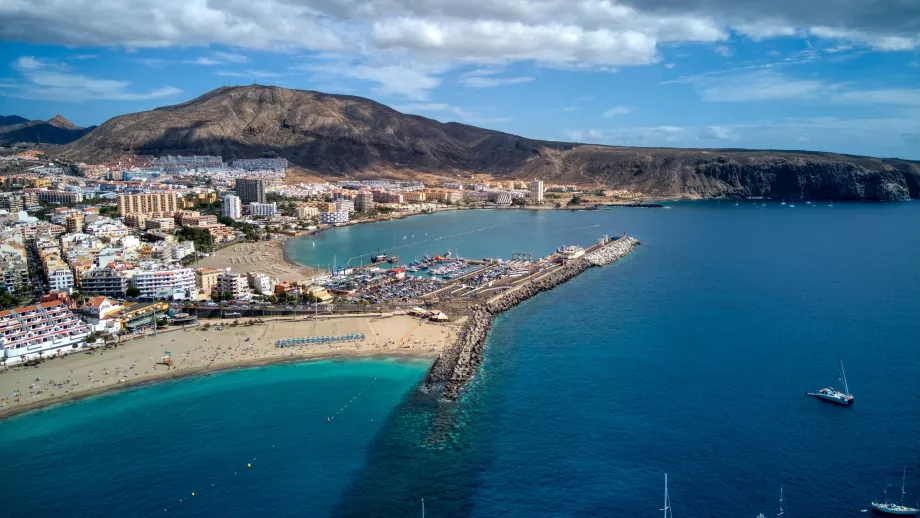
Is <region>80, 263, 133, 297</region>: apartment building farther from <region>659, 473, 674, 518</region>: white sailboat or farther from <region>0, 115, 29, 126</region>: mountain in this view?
<region>0, 115, 29, 126</region>: mountain

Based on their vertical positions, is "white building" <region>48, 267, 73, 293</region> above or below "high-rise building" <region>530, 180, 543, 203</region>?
Answer: below

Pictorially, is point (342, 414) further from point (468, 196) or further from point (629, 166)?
point (629, 166)

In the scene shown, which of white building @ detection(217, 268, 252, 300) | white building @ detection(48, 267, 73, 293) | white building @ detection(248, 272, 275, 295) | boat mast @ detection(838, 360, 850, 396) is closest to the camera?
boat mast @ detection(838, 360, 850, 396)

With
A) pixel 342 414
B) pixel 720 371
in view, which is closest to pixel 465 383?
pixel 342 414

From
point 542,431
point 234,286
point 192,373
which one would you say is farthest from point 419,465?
point 234,286

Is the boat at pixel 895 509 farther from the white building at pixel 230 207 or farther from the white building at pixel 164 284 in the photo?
the white building at pixel 230 207

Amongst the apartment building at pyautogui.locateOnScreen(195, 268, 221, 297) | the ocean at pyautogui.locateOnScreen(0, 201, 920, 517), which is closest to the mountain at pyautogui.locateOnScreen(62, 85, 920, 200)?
the apartment building at pyautogui.locateOnScreen(195, 268, 221, 297)

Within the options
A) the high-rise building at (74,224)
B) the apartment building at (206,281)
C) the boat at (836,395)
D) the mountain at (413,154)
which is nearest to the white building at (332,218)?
the high-rise building at (74,224)

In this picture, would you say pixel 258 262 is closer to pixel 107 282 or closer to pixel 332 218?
pixel 107 282
